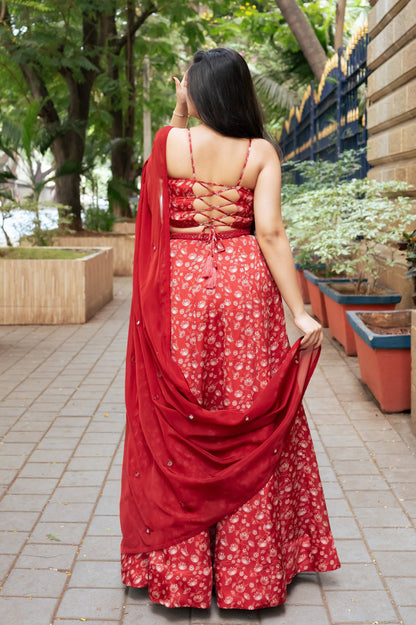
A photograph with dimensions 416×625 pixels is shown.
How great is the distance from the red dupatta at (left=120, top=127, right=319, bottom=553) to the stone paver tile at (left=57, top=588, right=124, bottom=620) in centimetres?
20

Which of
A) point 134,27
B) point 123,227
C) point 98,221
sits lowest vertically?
point 123,227

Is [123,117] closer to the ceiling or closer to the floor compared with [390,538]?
closer to the ceiling

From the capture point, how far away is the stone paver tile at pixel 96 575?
3355 millimetres

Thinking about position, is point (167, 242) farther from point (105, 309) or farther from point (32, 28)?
point (32, 28)

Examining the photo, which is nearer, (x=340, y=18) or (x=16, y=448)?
(x=16, y=448)

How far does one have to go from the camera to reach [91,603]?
320cm

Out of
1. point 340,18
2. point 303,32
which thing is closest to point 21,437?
point 303,32

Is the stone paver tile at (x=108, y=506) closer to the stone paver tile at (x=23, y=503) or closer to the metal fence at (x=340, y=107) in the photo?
the stone paver tile at (x=23, y=503)

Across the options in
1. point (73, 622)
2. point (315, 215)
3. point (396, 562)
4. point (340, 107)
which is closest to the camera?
point (73, 622)

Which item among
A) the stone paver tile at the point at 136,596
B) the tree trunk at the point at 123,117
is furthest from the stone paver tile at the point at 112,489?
the tree trunk at the point at 123,117

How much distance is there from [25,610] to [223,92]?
2126mm

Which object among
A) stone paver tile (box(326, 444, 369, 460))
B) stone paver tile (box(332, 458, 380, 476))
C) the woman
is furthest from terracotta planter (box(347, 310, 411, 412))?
the woman

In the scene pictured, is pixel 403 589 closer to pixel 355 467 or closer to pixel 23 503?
pixel 355 467

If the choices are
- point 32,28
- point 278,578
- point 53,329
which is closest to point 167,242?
point 278,578
